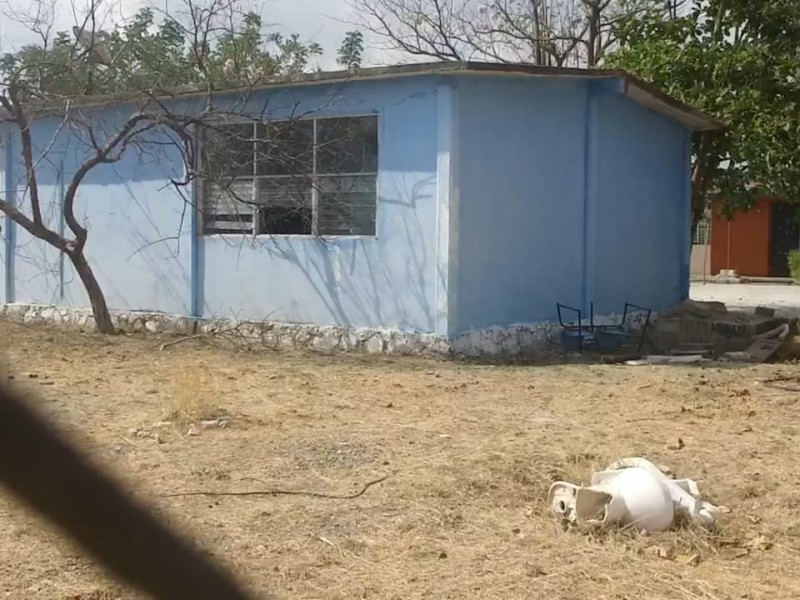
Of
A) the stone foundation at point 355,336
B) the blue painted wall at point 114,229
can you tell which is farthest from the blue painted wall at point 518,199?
the blue painted wall at point 114,229

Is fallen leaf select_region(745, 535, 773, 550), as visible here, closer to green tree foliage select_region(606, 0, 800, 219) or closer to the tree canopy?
the tree canopy

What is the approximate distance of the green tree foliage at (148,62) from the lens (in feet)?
40.1

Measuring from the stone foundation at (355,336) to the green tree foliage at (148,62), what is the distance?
278 cm

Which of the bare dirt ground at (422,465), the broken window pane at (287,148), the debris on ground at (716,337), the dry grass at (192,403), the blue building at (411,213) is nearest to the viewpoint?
the bare dirt ground at (422,465)

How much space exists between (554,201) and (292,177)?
2971 mm

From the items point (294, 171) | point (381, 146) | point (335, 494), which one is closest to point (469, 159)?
point (381, 146)

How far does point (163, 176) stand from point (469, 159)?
4213 millimetres

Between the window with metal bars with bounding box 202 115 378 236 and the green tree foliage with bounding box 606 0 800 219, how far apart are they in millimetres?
7408

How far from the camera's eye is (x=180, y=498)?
16.9ft

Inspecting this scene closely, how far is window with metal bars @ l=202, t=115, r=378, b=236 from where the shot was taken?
11.1 meters

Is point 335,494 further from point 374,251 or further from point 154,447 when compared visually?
point 374,251

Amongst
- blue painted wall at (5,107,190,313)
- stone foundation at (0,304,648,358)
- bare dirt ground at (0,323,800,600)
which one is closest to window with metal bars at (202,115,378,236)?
blue painted wall at (5,107,190,313)

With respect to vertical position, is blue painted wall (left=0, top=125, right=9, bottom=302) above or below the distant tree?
below

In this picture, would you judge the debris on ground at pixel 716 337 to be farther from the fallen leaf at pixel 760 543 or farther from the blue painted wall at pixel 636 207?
the fallen leaf at pixel 760 543
